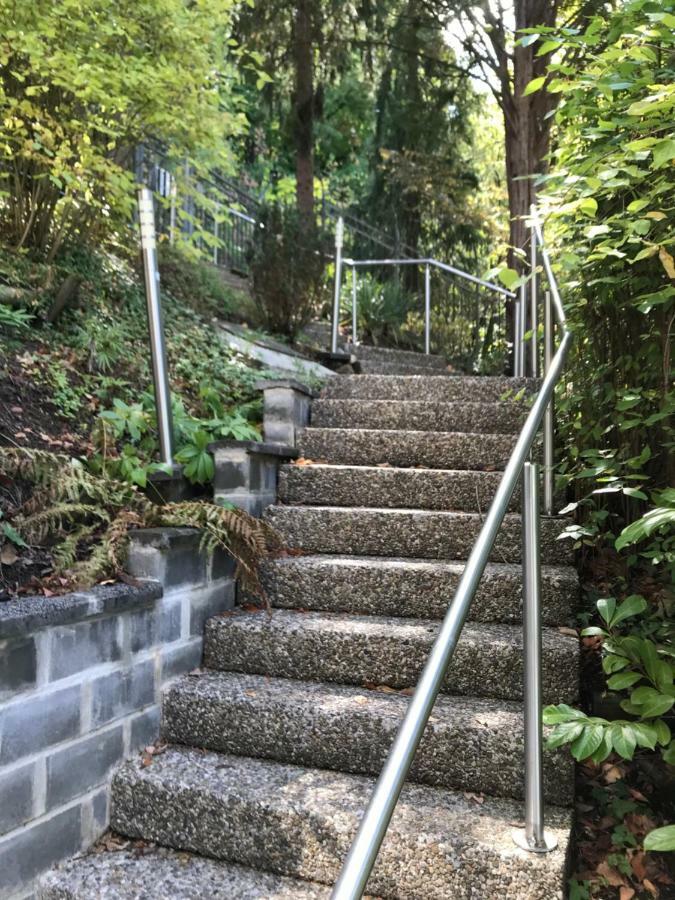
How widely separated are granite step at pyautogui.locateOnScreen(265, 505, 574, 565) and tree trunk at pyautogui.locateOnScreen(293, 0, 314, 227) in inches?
173

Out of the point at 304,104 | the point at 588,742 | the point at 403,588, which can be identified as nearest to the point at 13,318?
the point at 403,588

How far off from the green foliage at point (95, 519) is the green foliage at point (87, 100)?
177cm

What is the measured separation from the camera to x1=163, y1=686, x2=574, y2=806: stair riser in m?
1.76

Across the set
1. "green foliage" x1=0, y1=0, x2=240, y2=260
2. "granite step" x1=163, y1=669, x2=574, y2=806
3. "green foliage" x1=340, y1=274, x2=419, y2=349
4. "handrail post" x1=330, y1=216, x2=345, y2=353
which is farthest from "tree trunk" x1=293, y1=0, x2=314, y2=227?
"granite step" x1=163, y1=669, x2=574, y2=806

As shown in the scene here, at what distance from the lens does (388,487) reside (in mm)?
2898

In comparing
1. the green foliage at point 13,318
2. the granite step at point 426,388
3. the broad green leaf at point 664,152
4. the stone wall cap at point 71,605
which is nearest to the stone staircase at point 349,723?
the stone wall cap at point 71,605

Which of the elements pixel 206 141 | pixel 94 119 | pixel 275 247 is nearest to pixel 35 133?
pixel 94 119

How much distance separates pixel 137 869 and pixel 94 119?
10.8 ft

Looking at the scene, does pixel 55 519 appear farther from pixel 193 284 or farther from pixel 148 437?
pixel 193 284

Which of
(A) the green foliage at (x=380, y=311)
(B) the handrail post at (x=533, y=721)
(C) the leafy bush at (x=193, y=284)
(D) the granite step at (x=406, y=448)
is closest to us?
(B) the handrail post at (x=533, y=721)

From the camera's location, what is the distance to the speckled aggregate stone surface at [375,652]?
200cm

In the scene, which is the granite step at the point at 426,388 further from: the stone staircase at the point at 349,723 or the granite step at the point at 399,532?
the granite step at the point at 399,532

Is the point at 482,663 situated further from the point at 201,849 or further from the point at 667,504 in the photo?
the point at 201,849

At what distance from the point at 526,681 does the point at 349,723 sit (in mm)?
579
